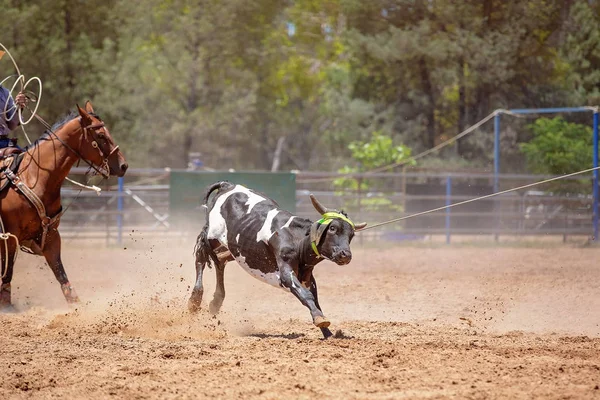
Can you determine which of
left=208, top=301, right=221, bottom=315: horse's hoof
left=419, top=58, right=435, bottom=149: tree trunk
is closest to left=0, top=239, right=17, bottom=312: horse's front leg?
left=208, top=301, right=221, bottom=315: horse's hoof

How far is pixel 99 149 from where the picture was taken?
832cm

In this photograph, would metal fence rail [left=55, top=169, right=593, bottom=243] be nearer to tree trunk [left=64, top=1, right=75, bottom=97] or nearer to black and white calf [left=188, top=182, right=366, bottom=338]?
tree trunk [left=64, top=1, right=75, bottom=97]

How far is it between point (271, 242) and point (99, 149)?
229 cm

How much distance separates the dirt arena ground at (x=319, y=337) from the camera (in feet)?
16.7

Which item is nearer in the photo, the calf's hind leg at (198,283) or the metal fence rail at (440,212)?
the calf's hind leg at (198,283)

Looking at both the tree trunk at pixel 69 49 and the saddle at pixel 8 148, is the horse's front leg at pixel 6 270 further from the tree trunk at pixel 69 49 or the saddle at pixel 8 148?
the tree trunk at pixel 69 49

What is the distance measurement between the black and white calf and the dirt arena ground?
1.49 feet

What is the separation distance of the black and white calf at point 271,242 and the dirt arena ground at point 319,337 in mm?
454

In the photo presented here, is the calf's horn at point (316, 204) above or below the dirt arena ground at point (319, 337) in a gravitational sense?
above

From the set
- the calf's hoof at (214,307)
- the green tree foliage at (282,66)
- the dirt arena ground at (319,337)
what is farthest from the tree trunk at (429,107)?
the calf's hoof at (214,307)

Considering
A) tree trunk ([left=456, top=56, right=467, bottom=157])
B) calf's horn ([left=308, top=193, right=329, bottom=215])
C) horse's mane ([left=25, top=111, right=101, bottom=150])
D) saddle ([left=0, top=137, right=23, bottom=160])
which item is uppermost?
tree trunk ([left=456, top=56, right=467, bottom=157])

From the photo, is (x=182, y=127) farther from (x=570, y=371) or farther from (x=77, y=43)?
(x=570, y=371)

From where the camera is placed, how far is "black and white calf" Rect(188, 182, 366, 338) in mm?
6754

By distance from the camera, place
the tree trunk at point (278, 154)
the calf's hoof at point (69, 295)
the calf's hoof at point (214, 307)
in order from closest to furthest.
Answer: the calf's hoof at point (214, 307)
the calf's hoof at point (69, 295)
the tree trunk at point (278, 154)
